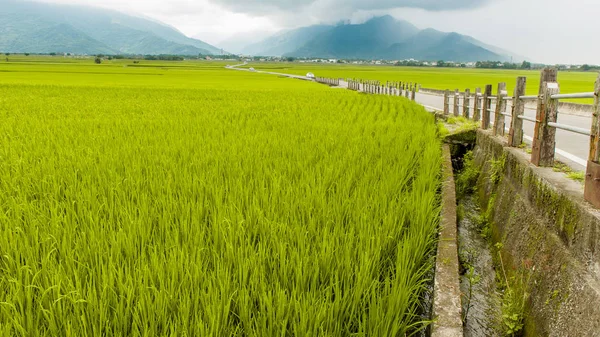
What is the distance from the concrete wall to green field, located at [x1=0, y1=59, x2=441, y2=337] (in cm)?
68

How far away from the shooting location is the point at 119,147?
466 cm

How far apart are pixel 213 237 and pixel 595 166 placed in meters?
2.14

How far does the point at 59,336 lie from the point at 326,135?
432cm

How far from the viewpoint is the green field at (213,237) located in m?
1.61

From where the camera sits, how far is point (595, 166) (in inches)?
94.0

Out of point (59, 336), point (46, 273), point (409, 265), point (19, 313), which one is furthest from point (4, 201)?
point (409, 265)

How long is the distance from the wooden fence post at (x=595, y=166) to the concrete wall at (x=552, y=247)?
0.06 m

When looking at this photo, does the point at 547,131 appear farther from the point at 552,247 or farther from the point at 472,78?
the point at 472,78

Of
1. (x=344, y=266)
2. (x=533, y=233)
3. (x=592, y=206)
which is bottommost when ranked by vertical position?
(x=533, y=233)

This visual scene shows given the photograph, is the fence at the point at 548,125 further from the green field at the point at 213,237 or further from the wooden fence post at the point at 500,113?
the green field at the point at 213,237

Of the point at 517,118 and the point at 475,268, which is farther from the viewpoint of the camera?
the point at 517,118

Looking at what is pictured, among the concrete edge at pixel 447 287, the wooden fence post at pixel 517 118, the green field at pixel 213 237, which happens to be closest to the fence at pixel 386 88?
the wooden fence post at pixel 517 118

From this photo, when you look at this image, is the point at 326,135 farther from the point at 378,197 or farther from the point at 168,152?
the point at 378,197

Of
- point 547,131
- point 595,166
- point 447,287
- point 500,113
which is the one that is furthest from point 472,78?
point 447,287
